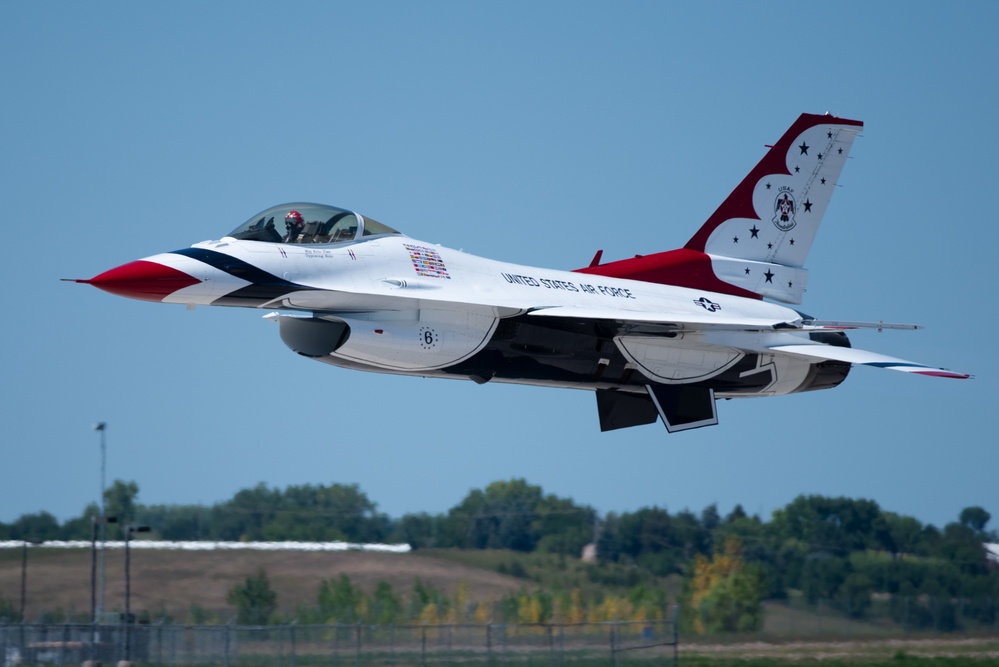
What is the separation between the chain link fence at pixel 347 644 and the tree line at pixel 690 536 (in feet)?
12.7

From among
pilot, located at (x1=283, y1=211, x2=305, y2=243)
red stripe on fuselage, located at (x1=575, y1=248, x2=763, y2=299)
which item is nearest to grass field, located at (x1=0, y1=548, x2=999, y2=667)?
red stripe on fuselage, located at (x1=575, y1=248, x2=763, y2=299)

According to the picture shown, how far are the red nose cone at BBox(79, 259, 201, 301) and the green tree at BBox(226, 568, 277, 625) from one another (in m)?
10.5

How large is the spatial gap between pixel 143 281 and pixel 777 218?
9.84 metres

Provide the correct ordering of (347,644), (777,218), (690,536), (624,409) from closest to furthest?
(624,409) < (777,218) < (347,644) < (690,536)

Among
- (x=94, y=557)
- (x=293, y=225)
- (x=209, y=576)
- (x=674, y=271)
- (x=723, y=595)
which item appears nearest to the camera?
(x=293, y=225)

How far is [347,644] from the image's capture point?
19.4 m

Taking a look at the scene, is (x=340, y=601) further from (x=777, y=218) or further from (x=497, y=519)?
(x=777, y=218)

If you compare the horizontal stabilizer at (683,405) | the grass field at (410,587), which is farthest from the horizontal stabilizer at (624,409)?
the grass field at (410,587)

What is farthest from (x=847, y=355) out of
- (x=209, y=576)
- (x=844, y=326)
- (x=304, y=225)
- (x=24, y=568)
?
(x=24, y=568)

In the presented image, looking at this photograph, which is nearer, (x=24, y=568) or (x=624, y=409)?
(x=624, y=409)

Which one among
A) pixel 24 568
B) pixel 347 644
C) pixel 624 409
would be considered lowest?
pixel 347 644

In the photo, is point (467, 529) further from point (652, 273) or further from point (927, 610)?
point (652, 273)

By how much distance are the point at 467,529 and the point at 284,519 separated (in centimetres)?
418

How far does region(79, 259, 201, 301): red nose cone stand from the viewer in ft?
43.0
